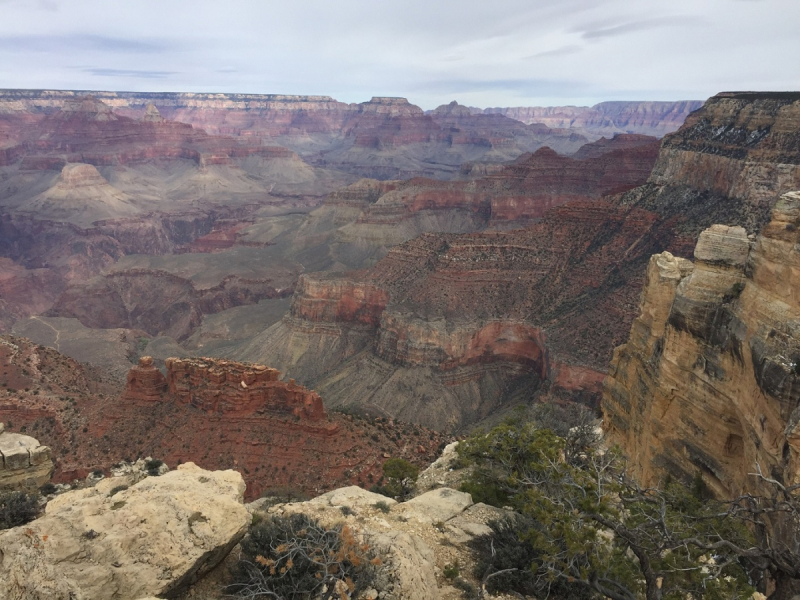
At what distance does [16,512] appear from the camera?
13383 millimetres

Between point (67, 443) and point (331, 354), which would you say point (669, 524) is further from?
point (331, 354)

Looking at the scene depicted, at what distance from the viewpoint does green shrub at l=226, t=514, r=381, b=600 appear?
34.4ft

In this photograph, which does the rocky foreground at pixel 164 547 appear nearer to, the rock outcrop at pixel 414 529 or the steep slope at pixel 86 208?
the rock outcrop at pixel 414 529

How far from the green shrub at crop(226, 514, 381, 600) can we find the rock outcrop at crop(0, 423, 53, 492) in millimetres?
12902

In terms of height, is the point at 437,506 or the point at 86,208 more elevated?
the point at 437,506

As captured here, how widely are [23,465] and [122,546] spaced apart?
1325cm

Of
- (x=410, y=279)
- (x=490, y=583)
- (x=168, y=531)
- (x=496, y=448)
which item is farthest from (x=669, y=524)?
(x=410, y=279)

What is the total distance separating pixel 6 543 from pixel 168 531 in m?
2.88

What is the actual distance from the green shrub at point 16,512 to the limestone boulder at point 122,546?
3003 mm

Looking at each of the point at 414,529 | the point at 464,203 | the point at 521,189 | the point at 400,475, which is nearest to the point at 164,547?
the point at 414,529

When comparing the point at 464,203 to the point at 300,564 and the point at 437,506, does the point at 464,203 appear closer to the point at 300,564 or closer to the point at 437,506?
the point at 437,506

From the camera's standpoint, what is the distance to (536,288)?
60.1 metres

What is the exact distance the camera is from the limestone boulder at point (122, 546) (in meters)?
9.13

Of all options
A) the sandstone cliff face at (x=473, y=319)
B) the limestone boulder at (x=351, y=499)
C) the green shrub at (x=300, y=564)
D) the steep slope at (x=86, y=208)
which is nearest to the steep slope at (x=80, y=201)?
the steep slope at (x=86, y=208)
